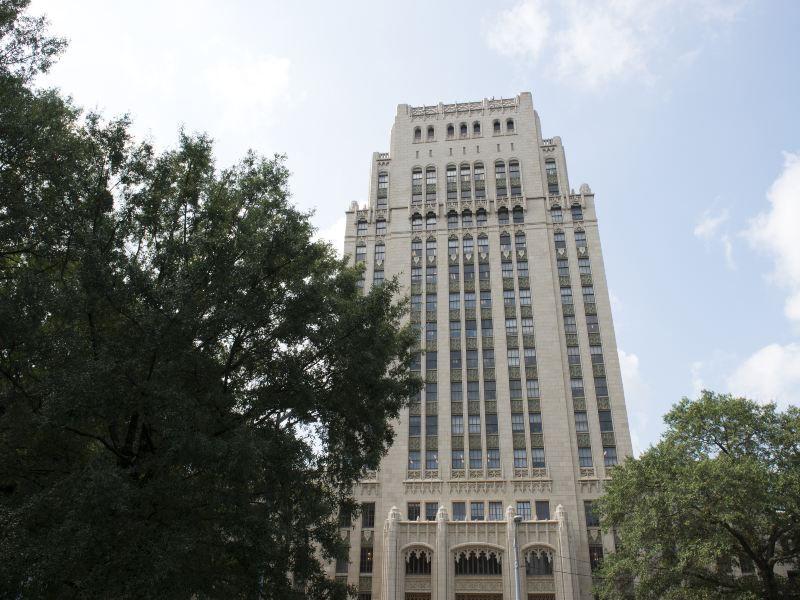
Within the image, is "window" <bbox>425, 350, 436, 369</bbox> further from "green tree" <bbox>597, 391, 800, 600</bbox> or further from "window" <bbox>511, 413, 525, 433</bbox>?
"green tree" <bbox>597, 391, 800, 600</bbox>

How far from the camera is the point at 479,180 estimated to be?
2511 inches

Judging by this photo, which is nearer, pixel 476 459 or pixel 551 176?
pixel 476 459

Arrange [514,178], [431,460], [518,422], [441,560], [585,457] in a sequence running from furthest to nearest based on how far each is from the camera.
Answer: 1. [514,178]
2. [518,422]
3. [431,460]
4. [585,457]
5. [441,560]

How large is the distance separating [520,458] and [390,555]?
12312mm

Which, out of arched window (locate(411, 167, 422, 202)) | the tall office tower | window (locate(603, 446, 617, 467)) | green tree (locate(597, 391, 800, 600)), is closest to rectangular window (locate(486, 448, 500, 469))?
the tall office tower

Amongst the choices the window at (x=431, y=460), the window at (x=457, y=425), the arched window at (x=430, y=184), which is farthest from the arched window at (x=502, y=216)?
the window at (x=431, y=460)

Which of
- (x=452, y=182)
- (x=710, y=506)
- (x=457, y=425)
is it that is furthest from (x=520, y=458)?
(x=452, y=182)

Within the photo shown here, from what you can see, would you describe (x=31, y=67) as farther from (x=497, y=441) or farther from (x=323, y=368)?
(x=497, y=441)

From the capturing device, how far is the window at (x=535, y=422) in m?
48.3

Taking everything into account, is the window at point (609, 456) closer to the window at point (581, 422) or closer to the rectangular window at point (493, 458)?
the window at point (581, 422)

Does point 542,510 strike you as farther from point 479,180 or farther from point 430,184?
point 430,184

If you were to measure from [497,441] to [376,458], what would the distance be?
28.8 meters

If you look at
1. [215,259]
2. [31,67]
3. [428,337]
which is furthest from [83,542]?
[428,337]

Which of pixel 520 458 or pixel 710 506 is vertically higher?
pixel 520 458
